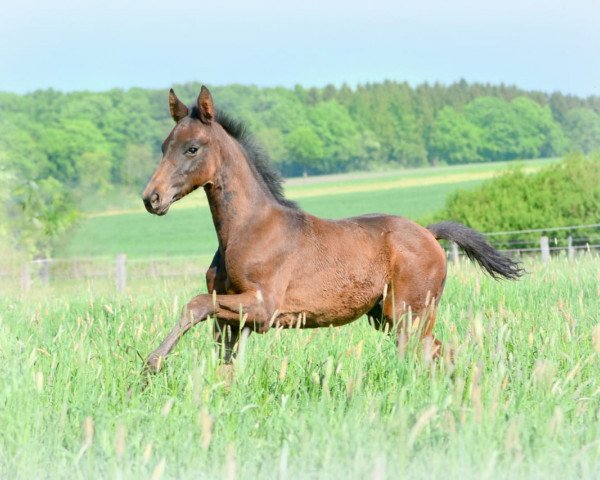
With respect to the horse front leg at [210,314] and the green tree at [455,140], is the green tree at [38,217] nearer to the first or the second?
the horse front leg at [210,314]

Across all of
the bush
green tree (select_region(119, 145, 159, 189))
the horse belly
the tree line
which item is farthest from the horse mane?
the tree line

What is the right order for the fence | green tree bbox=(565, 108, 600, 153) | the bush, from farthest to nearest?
green tree bbox=(565, 108, 600, 153)
the bush
the fence

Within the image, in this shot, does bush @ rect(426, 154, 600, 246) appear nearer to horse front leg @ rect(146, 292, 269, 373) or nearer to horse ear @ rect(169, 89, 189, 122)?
horse ear @ rect(169, 89, 189, 122)

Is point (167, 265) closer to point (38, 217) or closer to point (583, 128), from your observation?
point (38, 217)

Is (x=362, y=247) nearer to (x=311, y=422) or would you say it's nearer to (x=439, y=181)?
(x=311, y=422)

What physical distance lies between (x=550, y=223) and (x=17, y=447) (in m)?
35.6

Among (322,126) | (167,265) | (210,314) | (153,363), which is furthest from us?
(322,126)

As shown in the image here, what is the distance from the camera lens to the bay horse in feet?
20.4

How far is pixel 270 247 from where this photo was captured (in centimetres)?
648

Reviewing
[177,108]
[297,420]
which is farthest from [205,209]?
[297,420]

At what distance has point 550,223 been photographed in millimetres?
37312

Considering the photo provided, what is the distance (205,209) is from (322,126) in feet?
111

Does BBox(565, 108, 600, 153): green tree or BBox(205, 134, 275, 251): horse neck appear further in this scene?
BBox(565, 108, 600, 153): green tree

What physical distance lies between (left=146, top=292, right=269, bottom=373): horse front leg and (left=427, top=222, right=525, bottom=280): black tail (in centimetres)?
234
